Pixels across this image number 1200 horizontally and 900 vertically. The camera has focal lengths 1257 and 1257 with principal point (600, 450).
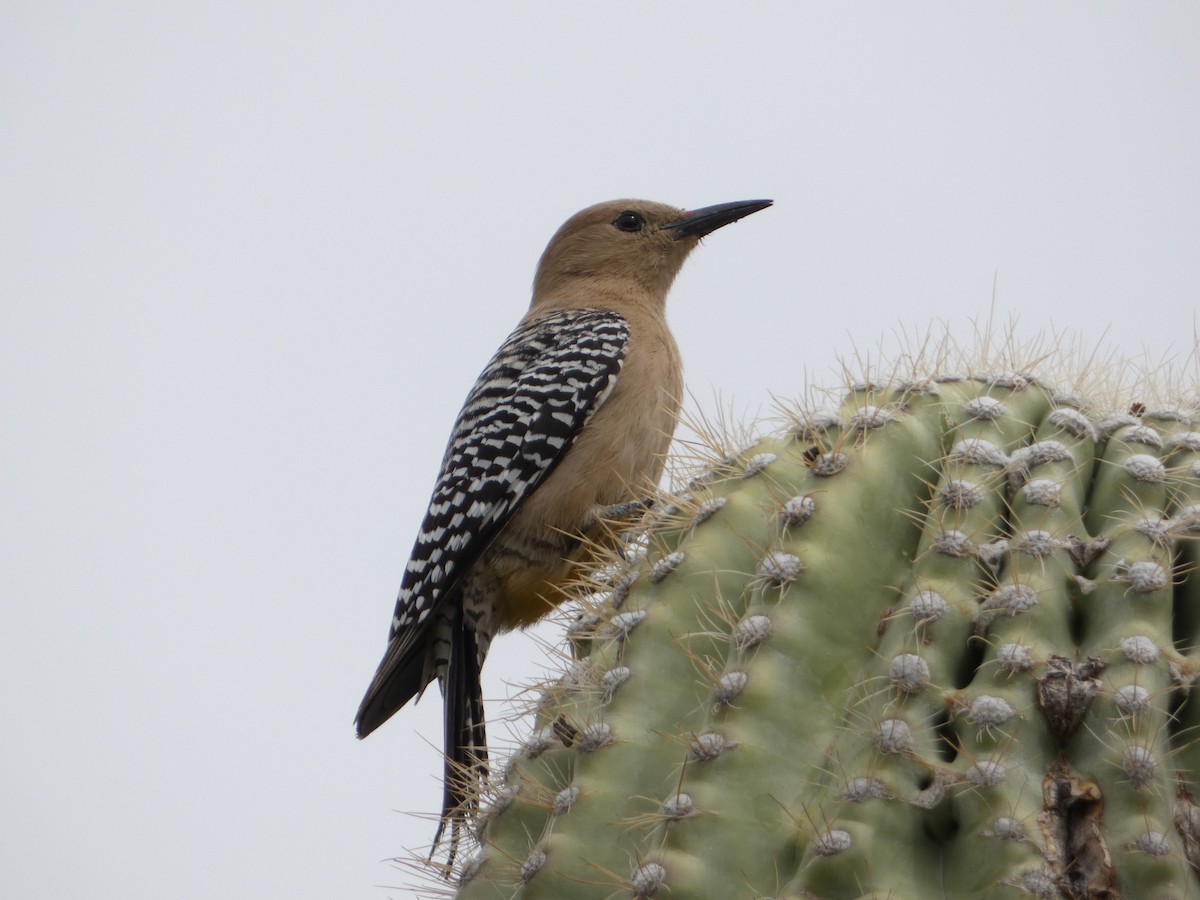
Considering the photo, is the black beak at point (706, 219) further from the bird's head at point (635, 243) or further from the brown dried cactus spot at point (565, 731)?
the brown dried cactus spot at point (565, 731)

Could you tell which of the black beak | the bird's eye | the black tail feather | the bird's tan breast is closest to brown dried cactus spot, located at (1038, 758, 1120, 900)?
the black tail feather

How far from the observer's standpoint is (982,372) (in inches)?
96.2

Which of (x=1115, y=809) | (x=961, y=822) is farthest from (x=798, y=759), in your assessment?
(x=1115, y=809)

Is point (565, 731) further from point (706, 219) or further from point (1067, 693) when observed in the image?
point (706, 219)

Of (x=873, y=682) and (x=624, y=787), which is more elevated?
(x=873, y=682)

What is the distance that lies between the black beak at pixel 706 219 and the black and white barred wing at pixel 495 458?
29.7 inches

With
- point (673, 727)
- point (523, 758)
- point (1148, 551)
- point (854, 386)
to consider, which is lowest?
point (523, 758)

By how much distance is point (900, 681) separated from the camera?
72.1 inches

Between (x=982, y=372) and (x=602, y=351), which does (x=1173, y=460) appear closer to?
(x=982, y=372)

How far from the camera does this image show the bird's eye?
6.45m

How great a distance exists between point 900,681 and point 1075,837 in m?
0.31

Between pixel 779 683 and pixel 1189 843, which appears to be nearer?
pixel 1189 843

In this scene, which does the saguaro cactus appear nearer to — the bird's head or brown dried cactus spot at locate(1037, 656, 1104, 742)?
brown dried cactus spot at locate(1037, 656, 1104, 742)

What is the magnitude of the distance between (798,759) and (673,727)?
258 millimetres
